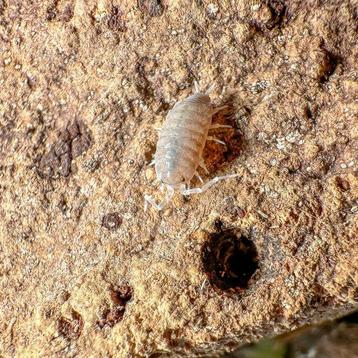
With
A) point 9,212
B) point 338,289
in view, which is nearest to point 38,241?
point 9,212

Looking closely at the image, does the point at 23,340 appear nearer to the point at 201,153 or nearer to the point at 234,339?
the point at 234,339

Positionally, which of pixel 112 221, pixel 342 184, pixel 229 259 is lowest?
pixel 229 259

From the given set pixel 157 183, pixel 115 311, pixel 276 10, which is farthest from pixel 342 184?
pixel 115 311

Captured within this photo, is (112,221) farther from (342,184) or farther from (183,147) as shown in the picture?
(342,184)

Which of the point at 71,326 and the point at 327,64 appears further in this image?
the point at 327,64

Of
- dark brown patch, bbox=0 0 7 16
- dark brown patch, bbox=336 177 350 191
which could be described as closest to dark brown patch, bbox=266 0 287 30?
dark brown patch, bbox=336 177 350 191

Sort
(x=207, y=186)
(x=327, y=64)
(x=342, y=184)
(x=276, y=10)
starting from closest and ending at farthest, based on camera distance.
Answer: (x=342, y=184) < (x=207, y=186) < (x=327, y=64) < (x=276, y=10)
